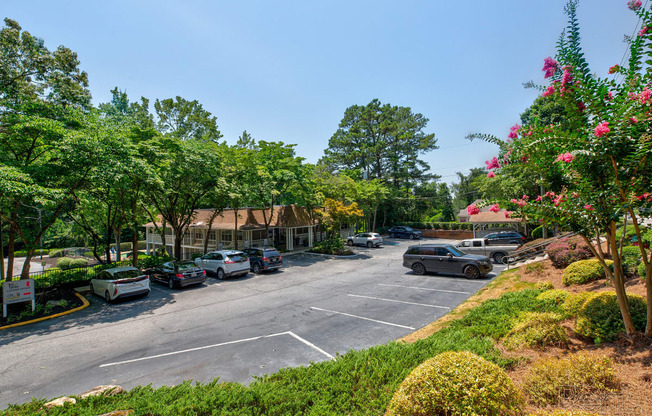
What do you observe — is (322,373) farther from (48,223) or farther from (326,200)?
(326,200)

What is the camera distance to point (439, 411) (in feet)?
11.0

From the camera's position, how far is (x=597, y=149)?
4.16m

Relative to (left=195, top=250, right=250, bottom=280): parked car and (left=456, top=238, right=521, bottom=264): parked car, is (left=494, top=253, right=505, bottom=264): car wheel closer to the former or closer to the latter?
(left=456, top=238, right=521, bottom=264): parked car

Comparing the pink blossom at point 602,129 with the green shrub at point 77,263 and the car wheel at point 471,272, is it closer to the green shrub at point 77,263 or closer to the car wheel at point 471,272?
the car wheel at point 471,272

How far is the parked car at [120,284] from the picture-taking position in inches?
497

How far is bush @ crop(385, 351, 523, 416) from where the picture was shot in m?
3.29

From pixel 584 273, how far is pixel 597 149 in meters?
6.31

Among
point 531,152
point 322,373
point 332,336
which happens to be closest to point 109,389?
point 322,373

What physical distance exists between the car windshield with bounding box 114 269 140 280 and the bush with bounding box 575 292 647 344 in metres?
15.0

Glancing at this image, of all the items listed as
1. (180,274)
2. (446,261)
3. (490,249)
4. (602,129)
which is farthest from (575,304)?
(180,274)

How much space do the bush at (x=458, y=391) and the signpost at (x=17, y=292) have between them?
13.5 m

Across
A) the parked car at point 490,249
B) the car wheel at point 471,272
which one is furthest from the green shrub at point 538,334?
the parked car at point 490,249

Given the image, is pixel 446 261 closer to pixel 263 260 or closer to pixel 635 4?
pixel 263 260

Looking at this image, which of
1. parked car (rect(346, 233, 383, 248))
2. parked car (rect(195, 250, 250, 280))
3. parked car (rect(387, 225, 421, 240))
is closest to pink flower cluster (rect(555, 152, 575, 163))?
parked car (rect(195, 250, 250, 280))
